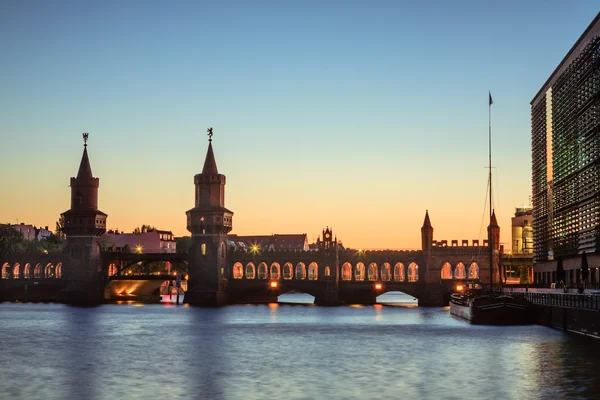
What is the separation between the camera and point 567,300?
83.4 meters

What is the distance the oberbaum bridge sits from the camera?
558ft

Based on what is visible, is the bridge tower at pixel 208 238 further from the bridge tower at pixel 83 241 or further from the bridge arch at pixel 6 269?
the bridge arch at pixel 6 269

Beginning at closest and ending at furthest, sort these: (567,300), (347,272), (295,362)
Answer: (295,362)
(567,300)
(347,272)

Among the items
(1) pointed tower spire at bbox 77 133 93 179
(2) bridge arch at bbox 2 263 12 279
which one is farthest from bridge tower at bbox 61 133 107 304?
(2) bridge arch at bbox 2 263 12 279

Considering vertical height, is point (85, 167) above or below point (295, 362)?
above

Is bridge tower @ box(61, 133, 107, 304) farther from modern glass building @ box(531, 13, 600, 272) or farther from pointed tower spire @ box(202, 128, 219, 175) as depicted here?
modern glass building @ box(531, 13, 600, 272)

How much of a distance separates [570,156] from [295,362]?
55.8 m

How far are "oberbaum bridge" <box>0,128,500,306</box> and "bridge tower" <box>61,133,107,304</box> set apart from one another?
Answer: 7.4 inches

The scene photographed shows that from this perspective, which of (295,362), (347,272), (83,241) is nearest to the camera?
(295,362)

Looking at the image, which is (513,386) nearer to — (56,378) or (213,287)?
(56,378)

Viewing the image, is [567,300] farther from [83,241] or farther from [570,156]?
[83,241]

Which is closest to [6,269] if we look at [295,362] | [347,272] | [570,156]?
[347,272]

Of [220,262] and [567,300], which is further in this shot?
[220,262]

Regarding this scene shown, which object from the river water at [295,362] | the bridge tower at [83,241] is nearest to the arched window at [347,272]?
the bridge tower at [83,241]
